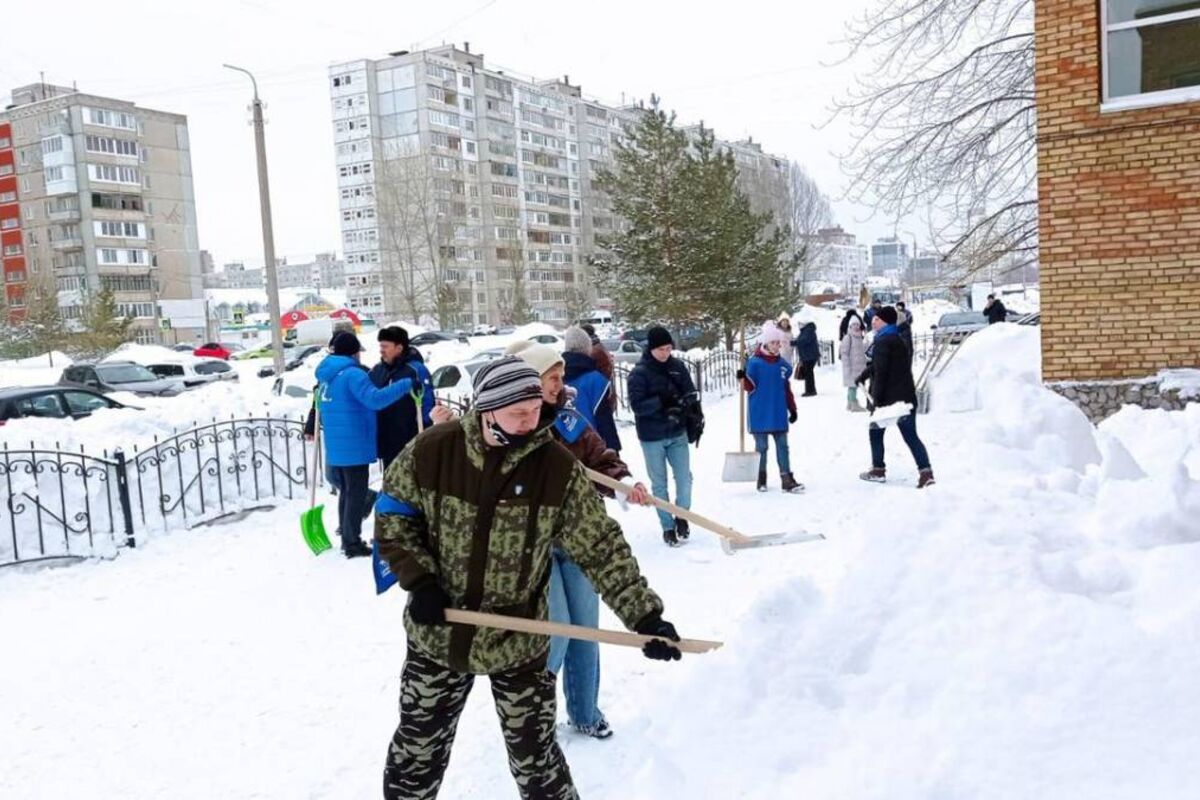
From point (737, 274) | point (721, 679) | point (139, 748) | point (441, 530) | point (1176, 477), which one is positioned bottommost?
point (139, 748)

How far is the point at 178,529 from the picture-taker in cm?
830

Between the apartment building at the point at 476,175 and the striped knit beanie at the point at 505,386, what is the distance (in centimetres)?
5786

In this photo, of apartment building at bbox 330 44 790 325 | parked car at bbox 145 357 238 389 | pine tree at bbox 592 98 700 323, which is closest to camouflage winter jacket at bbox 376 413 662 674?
pine tree at bbox 592 98 700 323

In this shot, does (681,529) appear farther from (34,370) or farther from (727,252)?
(34,370)

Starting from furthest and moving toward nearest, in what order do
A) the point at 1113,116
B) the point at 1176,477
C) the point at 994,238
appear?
1. the point at 994,238
2. the point at 1113,116
3. the point at 1176,477

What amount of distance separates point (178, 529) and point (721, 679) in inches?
245

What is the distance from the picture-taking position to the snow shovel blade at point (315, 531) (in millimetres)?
7266

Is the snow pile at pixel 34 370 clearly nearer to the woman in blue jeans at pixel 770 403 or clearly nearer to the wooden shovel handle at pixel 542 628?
the woman in blue jeans at pixel 770 403

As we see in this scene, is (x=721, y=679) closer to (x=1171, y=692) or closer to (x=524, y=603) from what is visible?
(x=524, y=603)

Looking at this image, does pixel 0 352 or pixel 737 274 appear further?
pixel 0 352

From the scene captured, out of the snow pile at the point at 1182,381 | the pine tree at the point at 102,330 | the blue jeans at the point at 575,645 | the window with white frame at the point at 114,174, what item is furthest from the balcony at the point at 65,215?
the blue jeans at the point at 575,645

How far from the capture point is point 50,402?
14.0 meters

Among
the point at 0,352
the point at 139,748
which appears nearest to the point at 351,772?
the point at 139,748

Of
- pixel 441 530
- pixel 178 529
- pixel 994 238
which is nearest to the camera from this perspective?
pixel 441 530
